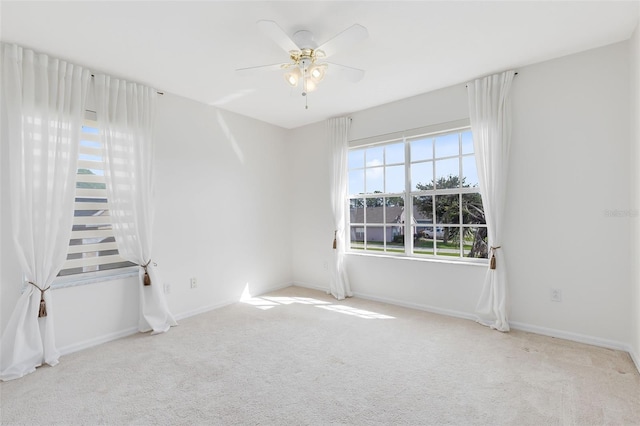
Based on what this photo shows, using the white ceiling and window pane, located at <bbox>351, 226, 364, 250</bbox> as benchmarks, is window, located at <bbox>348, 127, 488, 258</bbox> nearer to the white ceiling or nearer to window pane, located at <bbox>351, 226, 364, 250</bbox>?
window pane, located at <bbox>351, 226, 364, 250</bbox>

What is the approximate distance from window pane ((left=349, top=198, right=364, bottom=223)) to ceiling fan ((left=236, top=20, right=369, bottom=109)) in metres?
2.19

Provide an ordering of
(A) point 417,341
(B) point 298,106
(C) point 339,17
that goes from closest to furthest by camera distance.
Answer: (C) point 339,17, (A) point 417,341, (B) point 298,106

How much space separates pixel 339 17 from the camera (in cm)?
218

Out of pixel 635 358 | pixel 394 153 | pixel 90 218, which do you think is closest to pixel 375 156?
pixel 394 153

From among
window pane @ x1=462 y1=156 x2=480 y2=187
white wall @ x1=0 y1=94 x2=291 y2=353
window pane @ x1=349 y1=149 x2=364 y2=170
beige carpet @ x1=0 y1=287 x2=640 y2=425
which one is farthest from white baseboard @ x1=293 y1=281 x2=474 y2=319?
window pane @ x1=349 y1=149 x2=364 y2=170

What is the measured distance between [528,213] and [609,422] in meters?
1.84

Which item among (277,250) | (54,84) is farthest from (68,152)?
(277,250)

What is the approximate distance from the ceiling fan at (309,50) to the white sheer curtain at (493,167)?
159 centimetres

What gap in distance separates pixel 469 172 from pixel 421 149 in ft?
2.18

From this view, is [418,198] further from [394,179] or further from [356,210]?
[356,210]

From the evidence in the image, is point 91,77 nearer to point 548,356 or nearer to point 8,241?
point 8,241

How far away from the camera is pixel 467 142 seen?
352cm

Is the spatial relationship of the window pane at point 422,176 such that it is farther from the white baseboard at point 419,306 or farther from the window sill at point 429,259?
the white baseboard at point 419,306

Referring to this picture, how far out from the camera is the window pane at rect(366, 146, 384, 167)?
13.9 feet
